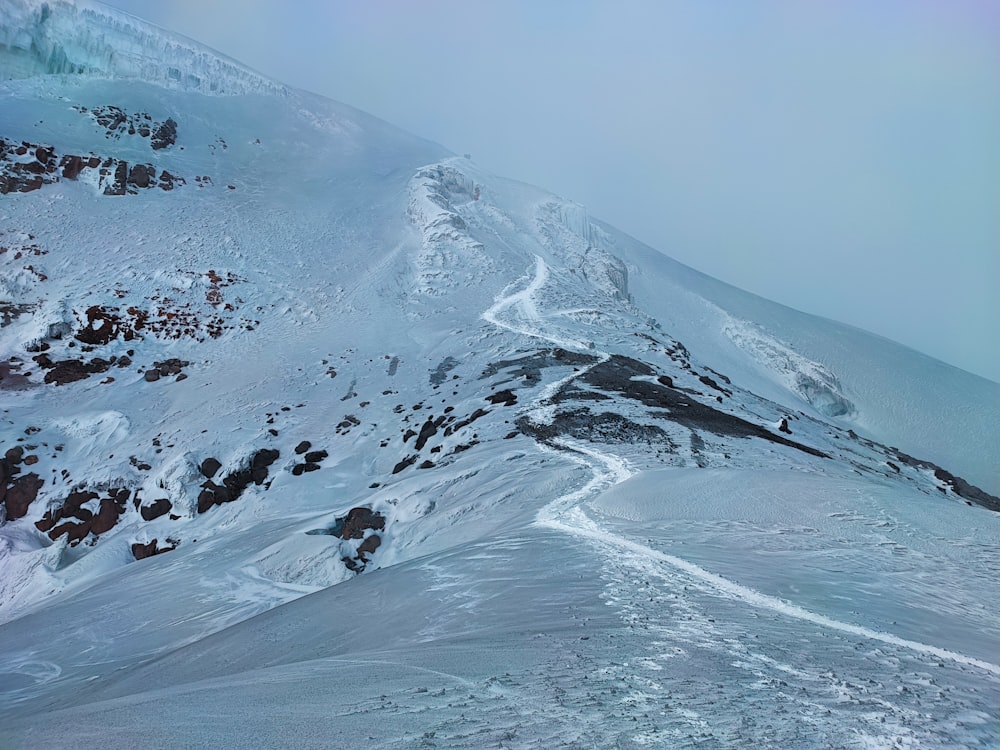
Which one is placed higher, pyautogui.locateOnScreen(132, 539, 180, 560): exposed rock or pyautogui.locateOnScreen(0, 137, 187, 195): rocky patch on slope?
pyautogui.locateOnScreen(0, 137, 187, 195): rocky patch on slope

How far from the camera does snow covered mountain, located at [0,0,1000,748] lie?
4.45 m

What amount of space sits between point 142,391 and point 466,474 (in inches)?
824

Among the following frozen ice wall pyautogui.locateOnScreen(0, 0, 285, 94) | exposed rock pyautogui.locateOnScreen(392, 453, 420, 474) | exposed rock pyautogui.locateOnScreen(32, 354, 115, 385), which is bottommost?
exposed rock pyautogui.locateOnScreen(32, 354, 115, 385)

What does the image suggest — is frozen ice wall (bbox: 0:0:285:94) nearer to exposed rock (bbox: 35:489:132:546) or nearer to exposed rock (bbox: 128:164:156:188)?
exposed rock (bbox: 128:164:156:188)

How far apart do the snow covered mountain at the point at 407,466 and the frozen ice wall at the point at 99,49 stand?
0.27 m

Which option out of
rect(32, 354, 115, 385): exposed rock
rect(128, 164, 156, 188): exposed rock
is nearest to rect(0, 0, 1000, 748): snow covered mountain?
rect(32, 354, 115, 385): exposed rock

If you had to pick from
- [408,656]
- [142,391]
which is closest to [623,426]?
[408,656]

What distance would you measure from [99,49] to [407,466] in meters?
55.8

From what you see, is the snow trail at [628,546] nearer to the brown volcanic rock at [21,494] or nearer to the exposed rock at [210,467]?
the exposed rock at [210,467]

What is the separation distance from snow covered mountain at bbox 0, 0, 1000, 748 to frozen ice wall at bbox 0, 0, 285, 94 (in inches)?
10.6

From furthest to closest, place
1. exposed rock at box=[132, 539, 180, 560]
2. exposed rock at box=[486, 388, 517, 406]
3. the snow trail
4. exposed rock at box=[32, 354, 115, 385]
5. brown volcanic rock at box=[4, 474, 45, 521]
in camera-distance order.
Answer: exposed rock at box=[32, 354, 115, 385] → brown volcanic rock at box=[4, 474, 45, 521] → exposed rock at box=[486, 388, 517, 406] → exposed rock at box=[132, 539, 180, 560] → the snow trail

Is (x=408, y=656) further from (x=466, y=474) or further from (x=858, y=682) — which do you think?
(x=466, y=474)

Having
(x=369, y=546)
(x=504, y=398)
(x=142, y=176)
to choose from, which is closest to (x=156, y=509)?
(x=369, y=546)

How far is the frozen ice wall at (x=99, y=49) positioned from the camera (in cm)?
5112
